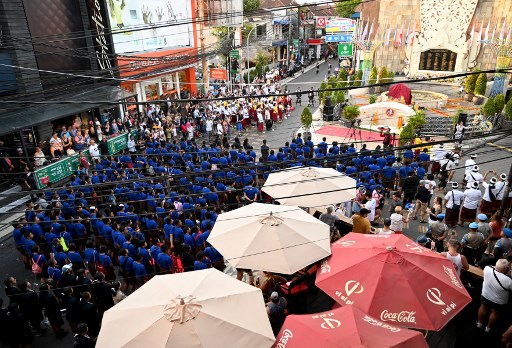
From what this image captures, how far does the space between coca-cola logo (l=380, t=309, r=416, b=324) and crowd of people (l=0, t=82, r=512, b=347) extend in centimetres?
173

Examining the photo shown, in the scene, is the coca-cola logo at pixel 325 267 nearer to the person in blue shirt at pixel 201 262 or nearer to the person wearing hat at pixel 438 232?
the person in blue shirt at pixel 201 262

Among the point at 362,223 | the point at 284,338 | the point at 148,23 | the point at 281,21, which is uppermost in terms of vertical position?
the point at 148,23

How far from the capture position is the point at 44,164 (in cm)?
1445

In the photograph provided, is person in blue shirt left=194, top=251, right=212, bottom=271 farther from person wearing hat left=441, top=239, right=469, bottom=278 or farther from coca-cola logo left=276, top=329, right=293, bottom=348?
person wearing hat left=441, top=239, right=469, bottom=278

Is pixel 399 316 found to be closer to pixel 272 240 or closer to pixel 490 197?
pixel 272 240

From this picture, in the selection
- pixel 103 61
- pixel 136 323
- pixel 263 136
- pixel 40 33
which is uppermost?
pixel 40 33

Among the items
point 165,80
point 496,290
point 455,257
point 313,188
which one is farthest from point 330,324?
point 165,80

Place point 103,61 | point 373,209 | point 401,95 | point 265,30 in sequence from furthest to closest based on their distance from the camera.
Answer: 1. point 265,30
2. point 401,95
3. point 103,61
4. point 373,209

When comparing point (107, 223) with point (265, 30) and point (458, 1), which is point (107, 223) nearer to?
point (458, 1)

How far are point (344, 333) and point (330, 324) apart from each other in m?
0.27

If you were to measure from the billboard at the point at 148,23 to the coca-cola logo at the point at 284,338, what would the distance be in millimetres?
18141

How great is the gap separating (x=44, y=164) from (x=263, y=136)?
11.3 meters

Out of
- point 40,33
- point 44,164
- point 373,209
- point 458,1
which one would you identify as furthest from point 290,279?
point 458,1

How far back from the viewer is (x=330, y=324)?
4.85 m
